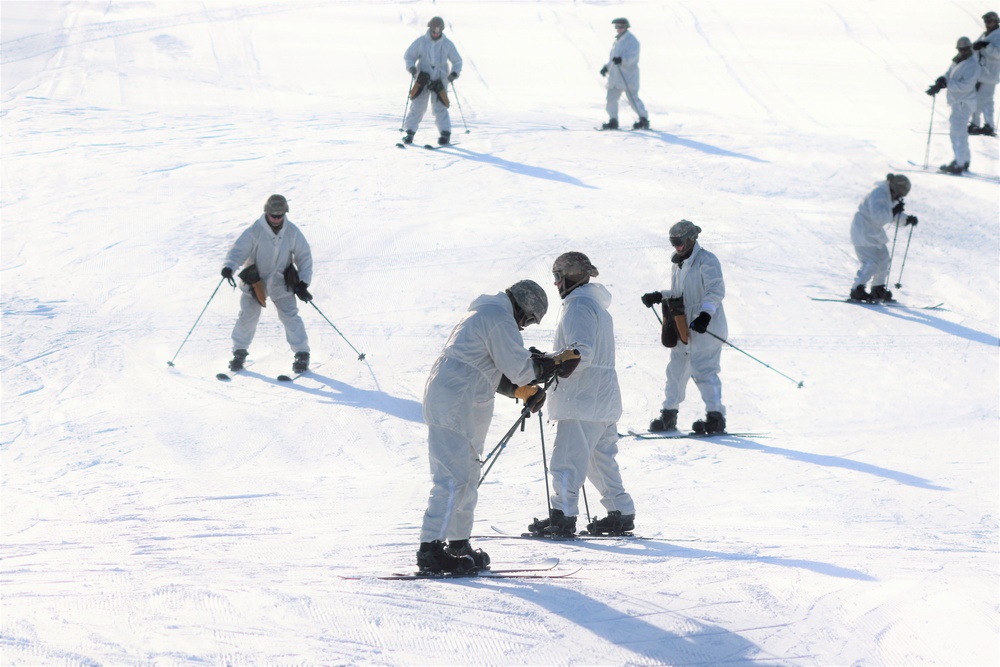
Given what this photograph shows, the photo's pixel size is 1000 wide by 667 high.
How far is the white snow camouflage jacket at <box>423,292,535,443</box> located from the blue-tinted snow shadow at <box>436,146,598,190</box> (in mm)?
8363

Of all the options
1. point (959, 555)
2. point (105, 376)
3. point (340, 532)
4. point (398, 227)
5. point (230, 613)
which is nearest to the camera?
point (230, 613)

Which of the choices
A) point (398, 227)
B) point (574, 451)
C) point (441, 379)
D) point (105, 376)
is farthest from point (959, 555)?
point (398, 227)

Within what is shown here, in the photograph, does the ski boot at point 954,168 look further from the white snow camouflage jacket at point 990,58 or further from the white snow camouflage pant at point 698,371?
the white snow camouflage pant at point 698,371

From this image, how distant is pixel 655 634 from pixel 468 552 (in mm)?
1153

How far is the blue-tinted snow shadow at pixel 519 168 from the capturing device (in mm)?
13675

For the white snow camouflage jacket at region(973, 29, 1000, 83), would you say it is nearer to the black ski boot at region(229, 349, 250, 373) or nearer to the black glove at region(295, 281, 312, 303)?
the black glove at region(295, 281, 312, 303)

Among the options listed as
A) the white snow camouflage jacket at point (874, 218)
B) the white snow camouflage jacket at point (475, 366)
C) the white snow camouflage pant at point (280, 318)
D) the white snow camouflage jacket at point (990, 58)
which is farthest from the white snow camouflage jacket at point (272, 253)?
the white snow camouflage jacket at point (990, 58)

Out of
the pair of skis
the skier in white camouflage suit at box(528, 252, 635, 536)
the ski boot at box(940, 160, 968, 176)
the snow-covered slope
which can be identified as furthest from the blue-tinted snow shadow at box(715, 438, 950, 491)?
the ski boot at box(940, 160, 968, 176)

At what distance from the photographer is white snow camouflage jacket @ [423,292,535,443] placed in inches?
205

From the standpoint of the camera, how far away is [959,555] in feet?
19.9

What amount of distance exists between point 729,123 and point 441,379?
478 inches

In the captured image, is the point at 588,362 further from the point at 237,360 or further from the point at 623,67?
the point at 623,67

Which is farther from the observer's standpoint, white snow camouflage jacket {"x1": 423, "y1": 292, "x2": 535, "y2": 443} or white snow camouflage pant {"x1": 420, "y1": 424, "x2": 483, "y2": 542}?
white snow camouflage pant {"x1": 420, "y1": 424, "x2": 483, "y2": 542}

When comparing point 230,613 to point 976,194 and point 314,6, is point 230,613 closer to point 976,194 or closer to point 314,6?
point 976,194
